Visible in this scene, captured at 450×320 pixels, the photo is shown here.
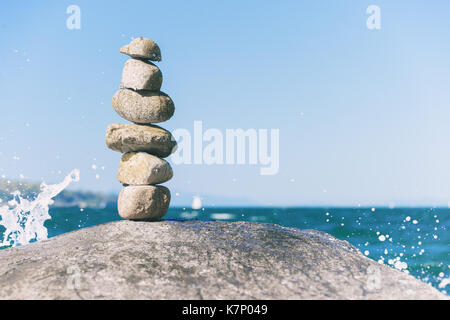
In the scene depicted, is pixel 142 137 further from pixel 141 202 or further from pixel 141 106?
pixel 141 202

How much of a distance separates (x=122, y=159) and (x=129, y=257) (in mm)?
2653

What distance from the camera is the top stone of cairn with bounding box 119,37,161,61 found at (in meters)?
9.37

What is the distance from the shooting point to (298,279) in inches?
281

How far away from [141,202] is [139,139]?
1.28 meters

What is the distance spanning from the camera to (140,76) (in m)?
9.30

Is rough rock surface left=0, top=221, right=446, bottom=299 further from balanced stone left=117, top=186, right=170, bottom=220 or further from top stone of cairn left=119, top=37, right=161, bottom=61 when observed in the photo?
→ top stone of cairn left=119, top=37, right=161, bottom=61

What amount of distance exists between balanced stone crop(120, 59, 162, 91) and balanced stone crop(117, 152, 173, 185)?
4.62 ft

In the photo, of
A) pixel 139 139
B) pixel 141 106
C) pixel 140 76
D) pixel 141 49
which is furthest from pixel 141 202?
pixel 141 49

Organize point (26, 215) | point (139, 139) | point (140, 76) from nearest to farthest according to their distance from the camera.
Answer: point (139, 139) → point (140, 76) → point (26, 215)
